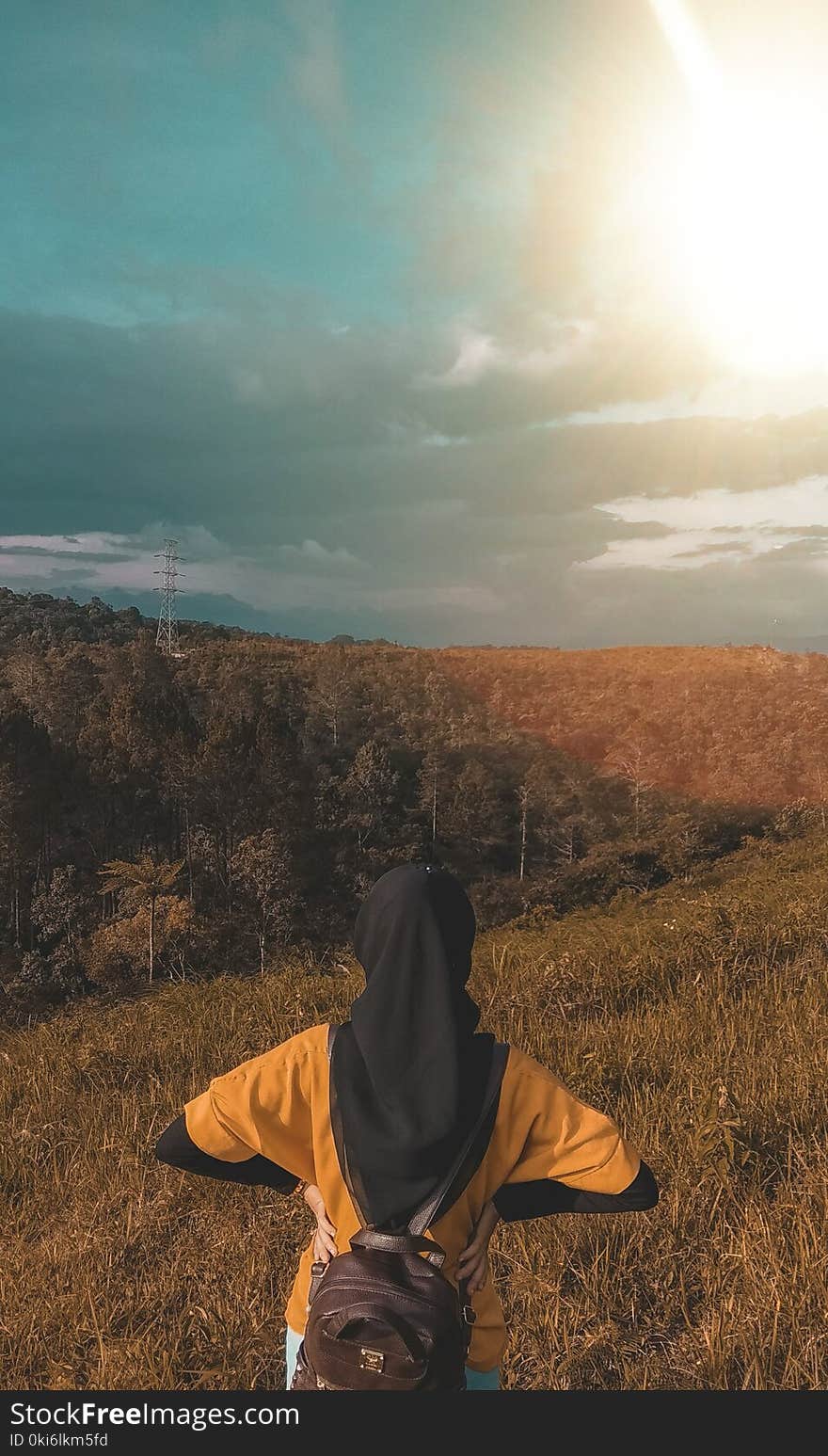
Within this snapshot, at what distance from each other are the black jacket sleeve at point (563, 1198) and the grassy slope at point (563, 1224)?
1289 millimetres

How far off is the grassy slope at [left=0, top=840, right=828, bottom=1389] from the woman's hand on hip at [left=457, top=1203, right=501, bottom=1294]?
1.37 m

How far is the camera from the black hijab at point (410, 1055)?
1.79m

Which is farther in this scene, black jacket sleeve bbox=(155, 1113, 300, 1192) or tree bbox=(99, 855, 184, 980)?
tree bbox=(99, 855, 184, 980)

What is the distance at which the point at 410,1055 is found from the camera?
5.90 feet

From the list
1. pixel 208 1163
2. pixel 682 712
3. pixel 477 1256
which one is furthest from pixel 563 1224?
pixel 682 712

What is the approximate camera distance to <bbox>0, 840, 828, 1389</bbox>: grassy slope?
118 inches

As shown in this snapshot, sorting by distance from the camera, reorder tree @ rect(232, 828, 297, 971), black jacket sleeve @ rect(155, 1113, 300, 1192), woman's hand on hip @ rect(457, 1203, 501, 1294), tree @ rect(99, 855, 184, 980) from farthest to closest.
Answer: tree @ rect(232, 828, 297, 971) < tree @ rect(99, 855, 184, 980) < black jacket sleeve @ rect(155, 1113, 300, 1192) < woman's hand on hip @ rect(457, 1203, 501, 1294)

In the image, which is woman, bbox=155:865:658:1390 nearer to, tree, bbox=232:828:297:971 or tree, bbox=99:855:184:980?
tree, bbox=99:855:184:980

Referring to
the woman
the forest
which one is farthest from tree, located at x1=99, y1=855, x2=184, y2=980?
the woman

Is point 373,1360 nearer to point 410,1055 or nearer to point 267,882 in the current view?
point 410,1055

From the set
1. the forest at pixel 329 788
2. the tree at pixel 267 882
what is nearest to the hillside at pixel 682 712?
the forest at pixel 329 788

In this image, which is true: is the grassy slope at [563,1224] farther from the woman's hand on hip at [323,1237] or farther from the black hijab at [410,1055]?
the black hijab at [410,1055]

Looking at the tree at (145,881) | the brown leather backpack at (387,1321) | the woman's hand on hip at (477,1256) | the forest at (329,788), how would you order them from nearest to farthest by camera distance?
the brown leather backpack at (387,1321), the woman's hand on hip at (477,1256), the tree at (145,881), the forest at (329,788)

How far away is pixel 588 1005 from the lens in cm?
671
